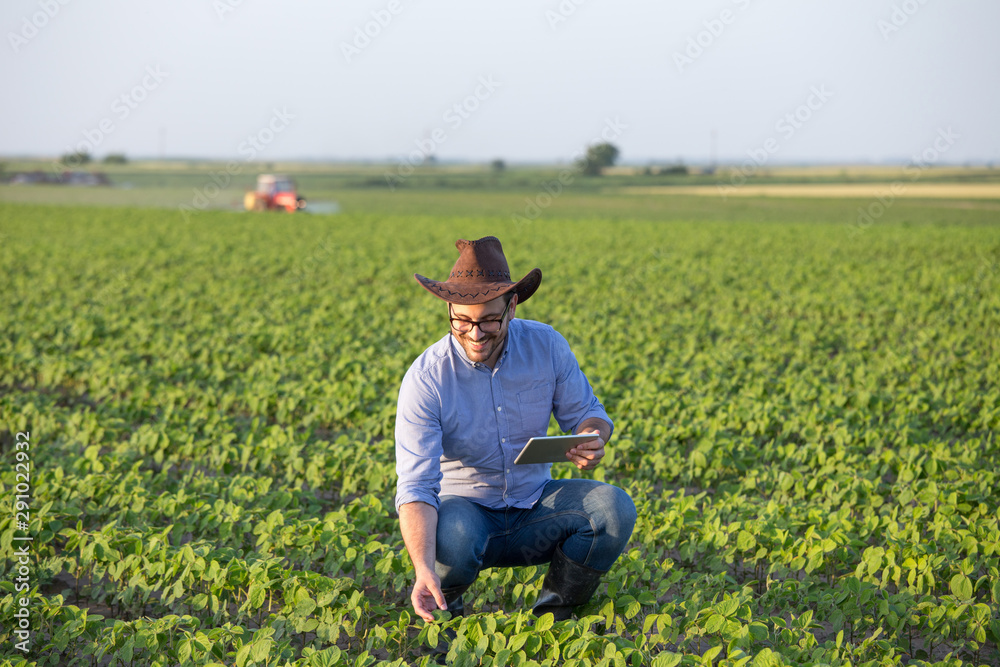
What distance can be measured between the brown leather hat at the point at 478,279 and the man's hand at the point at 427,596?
3.25ft

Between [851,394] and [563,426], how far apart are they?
14.5ft

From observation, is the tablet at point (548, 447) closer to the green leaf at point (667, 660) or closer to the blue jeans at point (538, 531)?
the blue jeans at point (538, 531)

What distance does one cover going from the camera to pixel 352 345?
905 centimetres

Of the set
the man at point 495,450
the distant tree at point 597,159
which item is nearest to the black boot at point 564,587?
the man at point 495,450

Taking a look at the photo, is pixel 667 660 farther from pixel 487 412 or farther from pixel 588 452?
pixel 487 412

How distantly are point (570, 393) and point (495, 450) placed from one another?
15.7 inches

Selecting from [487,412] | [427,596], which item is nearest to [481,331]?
[487,412]

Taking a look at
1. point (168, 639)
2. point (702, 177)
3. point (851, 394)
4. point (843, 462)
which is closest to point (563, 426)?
point (168, 639)

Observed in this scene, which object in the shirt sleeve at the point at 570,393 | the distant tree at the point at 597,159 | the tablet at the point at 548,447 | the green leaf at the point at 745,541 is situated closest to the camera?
the tablet at the point at 548,447

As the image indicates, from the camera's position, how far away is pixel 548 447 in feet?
10.5

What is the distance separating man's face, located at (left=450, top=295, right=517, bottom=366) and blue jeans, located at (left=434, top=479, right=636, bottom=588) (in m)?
0.61

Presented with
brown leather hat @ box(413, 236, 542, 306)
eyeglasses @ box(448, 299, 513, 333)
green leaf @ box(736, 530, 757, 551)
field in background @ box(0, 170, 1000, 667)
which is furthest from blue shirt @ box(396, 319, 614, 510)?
green leaf @ box(736, 530, 757, 551)

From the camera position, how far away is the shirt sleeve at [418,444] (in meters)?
3.19

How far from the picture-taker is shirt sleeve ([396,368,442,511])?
3.19m
